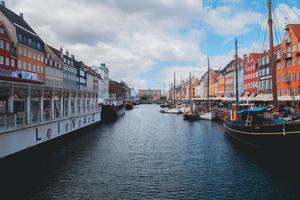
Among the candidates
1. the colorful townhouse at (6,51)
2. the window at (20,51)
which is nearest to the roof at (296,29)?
the colorful townhouse at (6,51)

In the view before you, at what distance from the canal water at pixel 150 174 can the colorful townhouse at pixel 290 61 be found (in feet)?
126

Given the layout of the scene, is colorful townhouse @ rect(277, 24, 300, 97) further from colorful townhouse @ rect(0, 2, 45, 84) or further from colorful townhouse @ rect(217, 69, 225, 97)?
colorful townhouse @ rect(0, 2, 45, 84)

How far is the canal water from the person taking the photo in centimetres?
1580

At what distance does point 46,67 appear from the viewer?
7756 centimetres

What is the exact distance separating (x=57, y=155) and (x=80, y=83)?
84.3m

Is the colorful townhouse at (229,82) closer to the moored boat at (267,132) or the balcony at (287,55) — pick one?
the balcony at (287,55)

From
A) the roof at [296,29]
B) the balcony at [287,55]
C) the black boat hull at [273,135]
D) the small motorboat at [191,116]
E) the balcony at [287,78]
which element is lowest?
the small motorboat at [191,116]

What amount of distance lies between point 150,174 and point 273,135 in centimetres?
1143

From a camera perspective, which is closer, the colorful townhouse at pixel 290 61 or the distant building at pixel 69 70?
the colorful townhouse at pixel 290 61

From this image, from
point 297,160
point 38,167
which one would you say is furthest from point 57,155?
point 297,160

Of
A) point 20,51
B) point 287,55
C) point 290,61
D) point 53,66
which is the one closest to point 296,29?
point 287,55

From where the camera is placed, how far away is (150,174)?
64.3 ft

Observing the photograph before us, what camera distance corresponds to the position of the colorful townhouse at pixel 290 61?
58.4 metres

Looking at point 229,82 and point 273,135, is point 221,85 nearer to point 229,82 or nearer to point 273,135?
point 229,82
